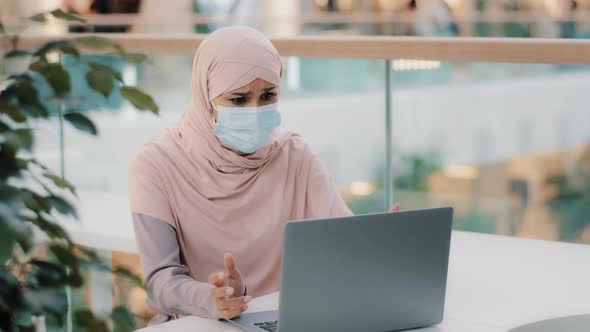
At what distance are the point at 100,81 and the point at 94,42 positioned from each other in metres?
0.04

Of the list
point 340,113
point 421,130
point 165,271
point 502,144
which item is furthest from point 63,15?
point 502,144

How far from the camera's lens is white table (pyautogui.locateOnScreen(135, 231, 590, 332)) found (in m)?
1.45

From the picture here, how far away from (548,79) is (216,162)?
14.1 feet

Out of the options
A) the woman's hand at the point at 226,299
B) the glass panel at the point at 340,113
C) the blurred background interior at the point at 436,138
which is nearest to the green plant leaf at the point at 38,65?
the woman's hand at the point at 226,299

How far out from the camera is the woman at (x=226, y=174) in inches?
70.2

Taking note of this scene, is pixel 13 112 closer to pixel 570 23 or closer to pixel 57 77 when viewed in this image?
pixel 57 77

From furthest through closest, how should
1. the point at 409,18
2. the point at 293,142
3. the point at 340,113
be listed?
the point at 409,18 → the point at 340,113 → the point at 293,142

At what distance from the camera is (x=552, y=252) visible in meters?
1.97

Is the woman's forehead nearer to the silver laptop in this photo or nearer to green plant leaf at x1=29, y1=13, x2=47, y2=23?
the silver laptop

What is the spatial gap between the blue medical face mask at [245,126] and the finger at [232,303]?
0.45 metres

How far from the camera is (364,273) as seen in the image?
50.7 inches

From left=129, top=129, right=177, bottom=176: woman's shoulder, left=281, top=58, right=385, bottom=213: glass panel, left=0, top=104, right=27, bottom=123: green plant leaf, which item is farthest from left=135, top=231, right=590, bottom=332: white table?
left=281, top=58, right=385, bottom=213: glass panel

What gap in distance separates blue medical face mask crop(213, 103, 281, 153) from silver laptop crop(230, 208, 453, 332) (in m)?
0.49

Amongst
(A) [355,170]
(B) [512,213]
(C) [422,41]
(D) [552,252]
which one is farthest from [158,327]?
(B) [512,213]
